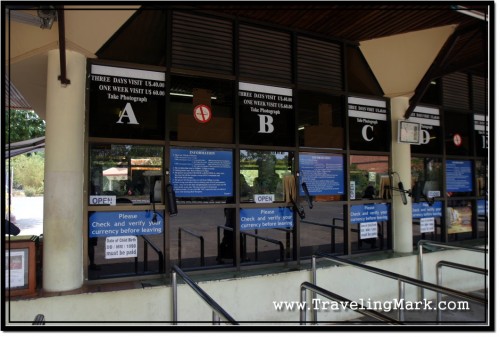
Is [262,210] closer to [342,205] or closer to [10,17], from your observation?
[342,205]

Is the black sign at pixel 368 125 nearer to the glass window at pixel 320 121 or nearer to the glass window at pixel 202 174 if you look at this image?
the glass window at pixel 320 121

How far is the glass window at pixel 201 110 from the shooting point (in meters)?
4.34

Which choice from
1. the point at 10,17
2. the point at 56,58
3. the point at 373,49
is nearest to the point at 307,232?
the point at 373,49

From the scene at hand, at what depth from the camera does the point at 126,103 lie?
13.5 feet

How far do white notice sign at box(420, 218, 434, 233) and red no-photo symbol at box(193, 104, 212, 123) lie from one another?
3.85 meters

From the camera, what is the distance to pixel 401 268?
5207 millimetres

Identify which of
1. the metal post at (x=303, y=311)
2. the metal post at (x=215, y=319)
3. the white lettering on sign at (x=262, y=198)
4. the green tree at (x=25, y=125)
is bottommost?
the metal post at (x=303, y=311)

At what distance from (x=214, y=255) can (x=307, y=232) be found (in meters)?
3.02

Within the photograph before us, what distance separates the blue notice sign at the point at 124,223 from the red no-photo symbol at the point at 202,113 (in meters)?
1.22

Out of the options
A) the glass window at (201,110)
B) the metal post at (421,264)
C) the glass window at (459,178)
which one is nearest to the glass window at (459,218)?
the glass window at (459,178)

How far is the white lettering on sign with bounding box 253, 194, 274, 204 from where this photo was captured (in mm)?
4699

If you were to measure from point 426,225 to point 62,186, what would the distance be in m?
5.31

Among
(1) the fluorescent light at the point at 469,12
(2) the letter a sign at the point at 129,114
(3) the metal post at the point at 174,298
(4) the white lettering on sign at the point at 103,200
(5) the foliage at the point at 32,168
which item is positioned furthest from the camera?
(5) the foliage at the point at 32,168

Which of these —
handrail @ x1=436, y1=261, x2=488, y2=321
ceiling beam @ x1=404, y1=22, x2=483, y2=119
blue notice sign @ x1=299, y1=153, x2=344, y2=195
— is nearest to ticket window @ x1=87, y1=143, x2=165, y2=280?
blue notice sign @ x1=299, y1=153, x2=344, y2=195
